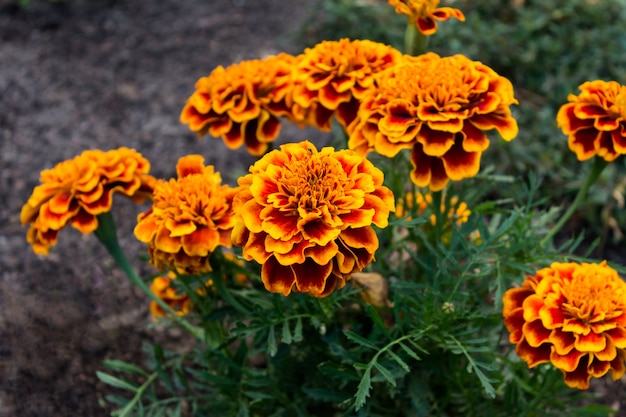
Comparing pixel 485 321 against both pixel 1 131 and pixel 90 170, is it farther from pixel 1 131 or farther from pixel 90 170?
pixel 1 131

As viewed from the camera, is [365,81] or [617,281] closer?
[617,281]

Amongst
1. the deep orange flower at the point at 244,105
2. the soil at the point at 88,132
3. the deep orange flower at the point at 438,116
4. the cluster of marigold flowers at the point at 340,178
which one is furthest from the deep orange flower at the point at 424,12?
the soil at the point at 88,132

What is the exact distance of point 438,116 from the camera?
4.16 feet

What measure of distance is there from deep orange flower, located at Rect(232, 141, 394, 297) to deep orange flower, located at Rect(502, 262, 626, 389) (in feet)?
1.22

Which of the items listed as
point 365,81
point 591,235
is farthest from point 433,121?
point 591,235

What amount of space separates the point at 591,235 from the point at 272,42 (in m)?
1.82

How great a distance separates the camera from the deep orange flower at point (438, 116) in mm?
1278

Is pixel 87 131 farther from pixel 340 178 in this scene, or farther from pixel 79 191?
pixel 340 178

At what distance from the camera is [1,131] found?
309 centimetres

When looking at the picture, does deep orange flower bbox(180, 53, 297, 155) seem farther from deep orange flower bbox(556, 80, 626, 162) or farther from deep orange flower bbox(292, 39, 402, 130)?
deep orange flower bbox(556, 80, 626, 162)

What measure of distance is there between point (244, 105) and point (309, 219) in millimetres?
509

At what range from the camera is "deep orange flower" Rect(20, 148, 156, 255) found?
4.72ft

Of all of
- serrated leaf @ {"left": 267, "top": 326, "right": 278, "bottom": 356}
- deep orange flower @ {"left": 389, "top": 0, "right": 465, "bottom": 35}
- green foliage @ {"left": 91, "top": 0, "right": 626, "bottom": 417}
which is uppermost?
deep orange flower @ {"left": 389, "top": 0, "right": 465, "bottom": 35}

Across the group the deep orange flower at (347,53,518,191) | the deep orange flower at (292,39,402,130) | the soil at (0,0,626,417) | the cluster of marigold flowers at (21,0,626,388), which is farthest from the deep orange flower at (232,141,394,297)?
the soil at (0,0,626,417)
